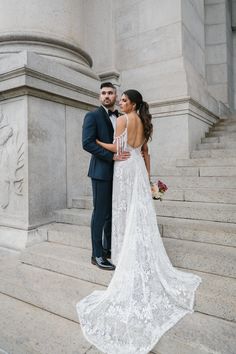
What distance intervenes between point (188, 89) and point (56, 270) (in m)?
4.65

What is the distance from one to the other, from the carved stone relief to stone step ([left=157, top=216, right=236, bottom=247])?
7.27 feet

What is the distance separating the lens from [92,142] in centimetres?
323

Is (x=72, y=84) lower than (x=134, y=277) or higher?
higher

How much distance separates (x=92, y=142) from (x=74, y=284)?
155 cm

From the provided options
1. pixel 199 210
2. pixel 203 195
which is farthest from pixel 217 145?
pixel 199 210

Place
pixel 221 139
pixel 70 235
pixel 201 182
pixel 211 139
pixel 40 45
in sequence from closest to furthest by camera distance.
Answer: pixel 70 235 < pixel 201 182 < pixel 40 45 < pixel 221 139 < pixel 211 139

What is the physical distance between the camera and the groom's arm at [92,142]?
3197mm

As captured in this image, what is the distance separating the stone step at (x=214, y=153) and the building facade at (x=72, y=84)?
0.64ft

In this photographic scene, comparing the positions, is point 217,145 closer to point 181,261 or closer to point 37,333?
point 181,261

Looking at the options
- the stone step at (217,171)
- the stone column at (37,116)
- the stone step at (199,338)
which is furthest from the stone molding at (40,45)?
the stone step at (199,338)

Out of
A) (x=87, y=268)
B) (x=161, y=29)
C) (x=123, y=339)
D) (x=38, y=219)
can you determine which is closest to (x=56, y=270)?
(x=87, y=268)

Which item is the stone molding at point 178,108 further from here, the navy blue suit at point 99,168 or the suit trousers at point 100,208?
the suit trousers at point 100,208

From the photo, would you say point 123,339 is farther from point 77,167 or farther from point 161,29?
point 161,29

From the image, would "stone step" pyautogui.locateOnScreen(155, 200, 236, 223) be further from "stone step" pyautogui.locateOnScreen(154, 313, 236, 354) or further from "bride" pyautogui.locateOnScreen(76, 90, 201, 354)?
"stone step" pyautogui.locateOnScreen(154, 313, 236, 354)
